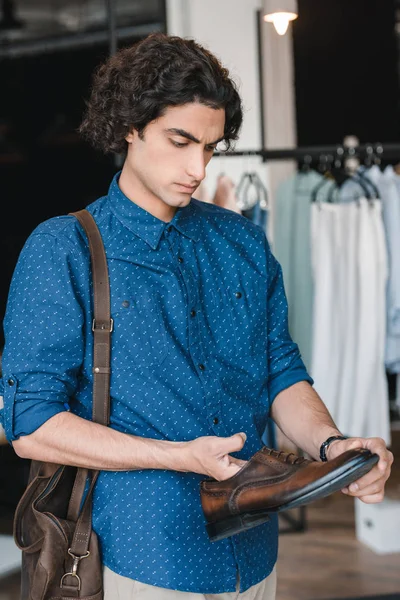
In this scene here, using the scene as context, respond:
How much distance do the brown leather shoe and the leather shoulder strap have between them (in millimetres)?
198

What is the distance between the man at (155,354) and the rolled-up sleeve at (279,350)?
0.13 feet

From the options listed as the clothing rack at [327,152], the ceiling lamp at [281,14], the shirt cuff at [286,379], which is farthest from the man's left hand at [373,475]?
the clothing rack at [327,152]

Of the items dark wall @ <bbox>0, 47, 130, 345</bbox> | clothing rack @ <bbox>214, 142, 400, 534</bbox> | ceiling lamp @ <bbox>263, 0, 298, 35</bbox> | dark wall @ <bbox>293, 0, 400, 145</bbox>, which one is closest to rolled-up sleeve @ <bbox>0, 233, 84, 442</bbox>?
ceiling lamp @ <bbox>263, 0, 298, 35</bbox>

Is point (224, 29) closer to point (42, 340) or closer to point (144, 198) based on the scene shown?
point (144, 198)

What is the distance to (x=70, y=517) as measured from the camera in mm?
1452

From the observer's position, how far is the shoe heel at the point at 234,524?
1.35 meters

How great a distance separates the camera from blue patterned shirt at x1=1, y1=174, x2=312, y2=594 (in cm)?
139

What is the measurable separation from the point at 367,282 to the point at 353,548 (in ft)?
3.78

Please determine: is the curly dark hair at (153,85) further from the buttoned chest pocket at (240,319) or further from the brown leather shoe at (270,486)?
the brown leather shoe at (270,486)

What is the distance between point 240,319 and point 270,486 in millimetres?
344

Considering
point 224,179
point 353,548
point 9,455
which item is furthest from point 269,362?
point 9,455

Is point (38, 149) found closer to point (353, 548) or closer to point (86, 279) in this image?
point (353, 548)

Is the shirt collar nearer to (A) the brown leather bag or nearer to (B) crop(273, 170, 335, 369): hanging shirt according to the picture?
(A) the brown leather bag

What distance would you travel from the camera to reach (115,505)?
4.72 feet
